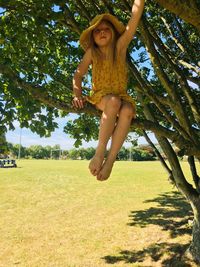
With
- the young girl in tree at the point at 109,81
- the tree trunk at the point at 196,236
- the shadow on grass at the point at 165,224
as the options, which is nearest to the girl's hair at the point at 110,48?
the young girl in tree at the point at 109,81

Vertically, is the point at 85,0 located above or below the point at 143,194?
above

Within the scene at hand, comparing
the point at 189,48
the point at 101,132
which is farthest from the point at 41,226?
the point at 101,132

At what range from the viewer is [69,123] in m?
10.9

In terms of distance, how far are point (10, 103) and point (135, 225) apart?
9.36 m

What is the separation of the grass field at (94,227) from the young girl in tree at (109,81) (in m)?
7.39

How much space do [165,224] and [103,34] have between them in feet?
37.1

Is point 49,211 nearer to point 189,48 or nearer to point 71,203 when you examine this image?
point 71,203

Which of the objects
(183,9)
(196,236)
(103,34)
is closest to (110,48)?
(103,34)

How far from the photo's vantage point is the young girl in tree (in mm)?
4125

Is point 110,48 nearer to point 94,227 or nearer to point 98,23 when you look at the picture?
point 98,23

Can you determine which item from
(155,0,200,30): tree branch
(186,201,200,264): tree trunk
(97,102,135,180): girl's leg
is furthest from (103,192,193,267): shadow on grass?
(155,0,200,30): tree branch

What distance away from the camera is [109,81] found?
175 inches

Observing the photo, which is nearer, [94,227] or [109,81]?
[109,81]

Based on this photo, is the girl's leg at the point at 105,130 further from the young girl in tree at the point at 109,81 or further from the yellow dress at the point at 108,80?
the yellow dress at the point at 108,80
